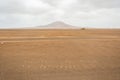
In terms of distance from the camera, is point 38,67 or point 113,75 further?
point 38,67

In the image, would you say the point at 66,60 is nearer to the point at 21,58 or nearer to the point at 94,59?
the point at 94,59

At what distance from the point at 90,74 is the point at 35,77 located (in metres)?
1.81

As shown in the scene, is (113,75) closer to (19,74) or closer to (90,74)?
(90,74)

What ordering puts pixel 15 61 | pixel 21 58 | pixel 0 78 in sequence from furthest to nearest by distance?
pixel 21 58, pixel 15 61, pixel 0 78

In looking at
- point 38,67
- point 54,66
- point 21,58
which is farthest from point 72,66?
point 21,58

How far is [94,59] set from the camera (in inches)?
420

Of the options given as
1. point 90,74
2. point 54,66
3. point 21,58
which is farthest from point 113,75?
point 21,58

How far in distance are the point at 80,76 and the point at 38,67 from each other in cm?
195

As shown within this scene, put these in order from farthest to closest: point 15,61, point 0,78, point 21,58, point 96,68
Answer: point 21,58, point 15,61, point 96,68, point 0,78

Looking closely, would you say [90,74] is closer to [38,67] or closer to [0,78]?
[38,67]

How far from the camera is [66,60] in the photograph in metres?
10.6

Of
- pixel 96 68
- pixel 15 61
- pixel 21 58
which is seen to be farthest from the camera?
pixel 21 58

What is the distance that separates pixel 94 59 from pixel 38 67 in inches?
108

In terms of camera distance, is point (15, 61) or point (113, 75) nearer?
point (113, 75)
